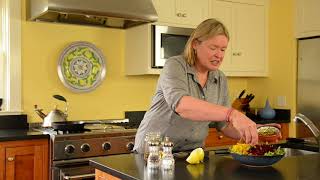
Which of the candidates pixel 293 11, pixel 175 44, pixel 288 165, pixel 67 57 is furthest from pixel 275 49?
pixel 288 165

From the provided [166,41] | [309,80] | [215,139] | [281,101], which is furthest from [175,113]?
[281,101]

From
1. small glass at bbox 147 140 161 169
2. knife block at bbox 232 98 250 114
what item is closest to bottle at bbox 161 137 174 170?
small glass at bbox 147 140 161 169

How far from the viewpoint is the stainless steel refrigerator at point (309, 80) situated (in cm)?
384

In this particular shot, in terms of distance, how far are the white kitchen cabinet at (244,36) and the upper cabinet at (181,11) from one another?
0.58ft

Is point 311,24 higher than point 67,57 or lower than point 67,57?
higher

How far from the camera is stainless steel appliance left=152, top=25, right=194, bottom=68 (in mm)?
3512

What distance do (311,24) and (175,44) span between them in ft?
4.39

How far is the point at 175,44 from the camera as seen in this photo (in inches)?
143

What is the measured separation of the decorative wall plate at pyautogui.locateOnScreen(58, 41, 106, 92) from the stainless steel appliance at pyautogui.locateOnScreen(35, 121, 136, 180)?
51 centimetres

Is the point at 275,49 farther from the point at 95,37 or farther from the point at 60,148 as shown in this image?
the point at 60,148

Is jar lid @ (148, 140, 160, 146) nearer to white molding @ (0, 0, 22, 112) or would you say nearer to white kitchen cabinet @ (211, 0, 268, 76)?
white molding @ (0, 0, 22, 112)

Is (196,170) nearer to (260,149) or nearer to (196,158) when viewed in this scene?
(196,158)

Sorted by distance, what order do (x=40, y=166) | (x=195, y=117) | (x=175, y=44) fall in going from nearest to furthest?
1. (x=195, y=117)
2. (x=40, y=166)
3. (x=175, y=44)

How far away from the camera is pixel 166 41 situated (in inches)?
140
